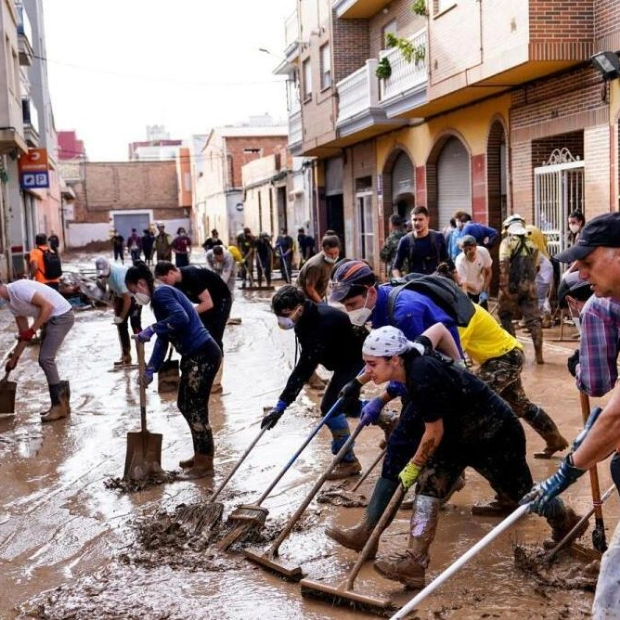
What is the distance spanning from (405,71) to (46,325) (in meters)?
12.0

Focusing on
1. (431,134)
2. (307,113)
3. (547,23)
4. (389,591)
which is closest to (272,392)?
(389,591)

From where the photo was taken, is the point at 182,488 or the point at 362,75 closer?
the point at 182,488

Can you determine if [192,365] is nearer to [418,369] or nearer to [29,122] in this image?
[418,369]

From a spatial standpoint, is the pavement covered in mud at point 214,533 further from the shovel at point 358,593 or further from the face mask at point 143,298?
the face mask at point 143,298

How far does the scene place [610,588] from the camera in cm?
306

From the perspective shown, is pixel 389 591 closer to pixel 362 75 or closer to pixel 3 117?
pixel 362 75

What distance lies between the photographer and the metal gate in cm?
1391

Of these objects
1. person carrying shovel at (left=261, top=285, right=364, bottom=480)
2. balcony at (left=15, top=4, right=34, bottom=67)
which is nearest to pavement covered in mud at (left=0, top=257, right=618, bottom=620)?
person carrying shovel at (left=261, top=285, right=364, bottom=480)

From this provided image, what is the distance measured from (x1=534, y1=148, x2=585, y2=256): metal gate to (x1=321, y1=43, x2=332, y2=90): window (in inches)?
437

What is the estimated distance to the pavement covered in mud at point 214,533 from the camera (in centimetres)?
442

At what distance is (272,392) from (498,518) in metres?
4.73

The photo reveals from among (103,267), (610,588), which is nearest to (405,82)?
(103,267)

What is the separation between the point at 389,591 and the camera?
4.46m

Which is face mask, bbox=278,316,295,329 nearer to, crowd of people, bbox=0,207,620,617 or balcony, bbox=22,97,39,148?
crowd of people, bbox=0,207,620,617
